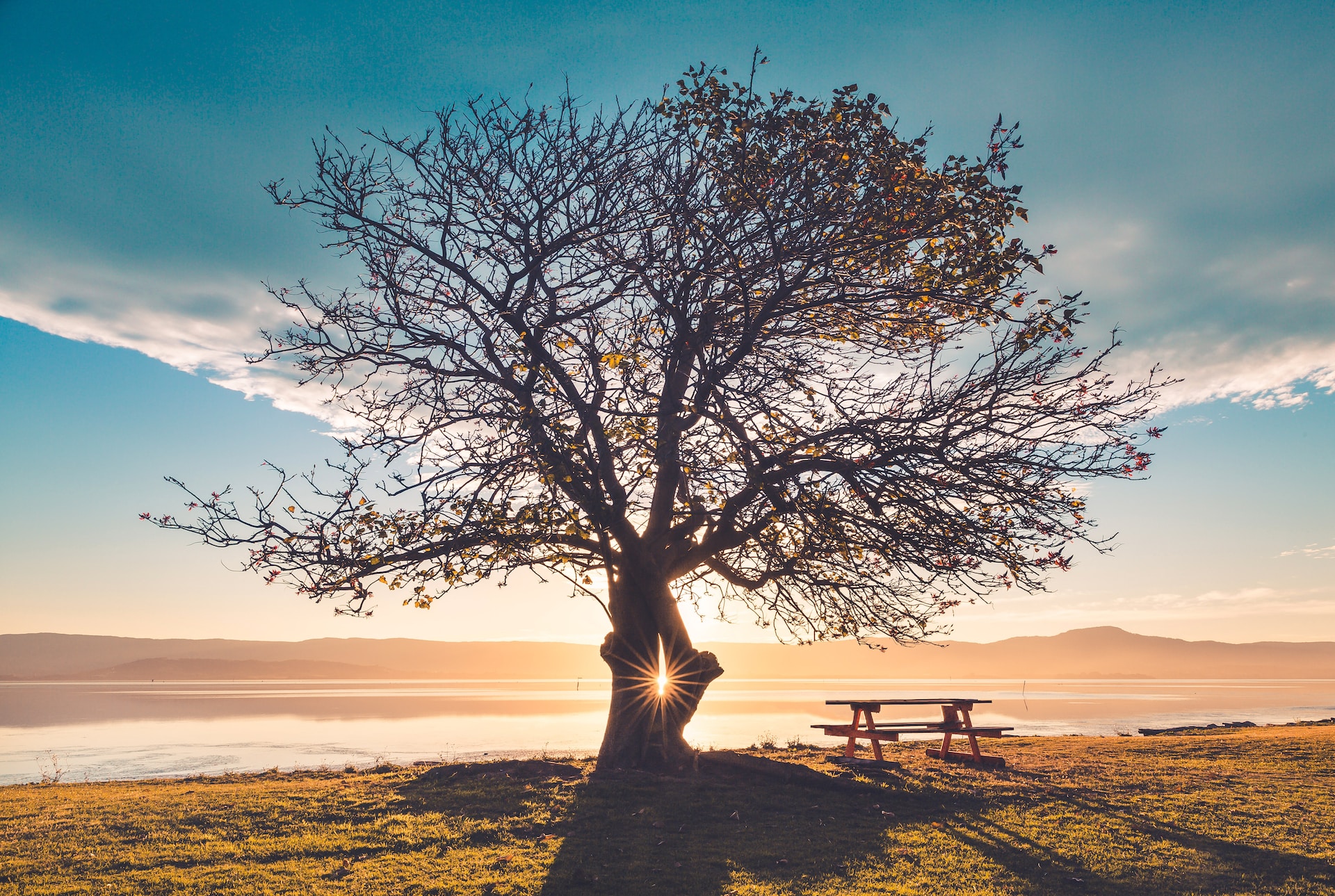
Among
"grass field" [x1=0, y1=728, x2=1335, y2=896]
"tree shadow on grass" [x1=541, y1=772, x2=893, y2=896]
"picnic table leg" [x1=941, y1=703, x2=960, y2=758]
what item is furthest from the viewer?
"picnic table leg" [x1=941, y1=703, x2=960, y2=758]

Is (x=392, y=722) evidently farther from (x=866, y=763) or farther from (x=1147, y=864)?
(x=1147, y=864)

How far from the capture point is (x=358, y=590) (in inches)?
422

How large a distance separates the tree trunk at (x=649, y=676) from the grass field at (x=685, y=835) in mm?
1048

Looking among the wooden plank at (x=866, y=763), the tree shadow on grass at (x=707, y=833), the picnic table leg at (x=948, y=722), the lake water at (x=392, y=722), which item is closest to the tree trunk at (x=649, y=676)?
the tree shadow on grass at (x=707, y=833)

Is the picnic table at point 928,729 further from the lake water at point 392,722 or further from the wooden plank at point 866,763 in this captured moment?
the lake water at point 392,722

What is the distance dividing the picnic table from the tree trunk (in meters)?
3.68

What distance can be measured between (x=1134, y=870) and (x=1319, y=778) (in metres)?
8.90

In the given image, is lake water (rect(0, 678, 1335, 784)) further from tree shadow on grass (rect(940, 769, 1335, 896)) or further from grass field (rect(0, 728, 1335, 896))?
tree shadow on grass (rect(940, 769, 1335, 896))

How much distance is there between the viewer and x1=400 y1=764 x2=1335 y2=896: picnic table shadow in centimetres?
754

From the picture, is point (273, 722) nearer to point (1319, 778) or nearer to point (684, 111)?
point (684, 111)

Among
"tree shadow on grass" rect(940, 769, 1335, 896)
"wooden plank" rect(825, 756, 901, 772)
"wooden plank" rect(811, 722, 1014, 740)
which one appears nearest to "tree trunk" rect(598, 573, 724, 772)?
"wooden plank" rect(825, 756, 901, 772)

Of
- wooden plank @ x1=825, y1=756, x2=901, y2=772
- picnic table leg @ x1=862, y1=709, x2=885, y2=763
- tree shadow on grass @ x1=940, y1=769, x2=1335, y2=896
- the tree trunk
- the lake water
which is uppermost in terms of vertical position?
the tree trunk

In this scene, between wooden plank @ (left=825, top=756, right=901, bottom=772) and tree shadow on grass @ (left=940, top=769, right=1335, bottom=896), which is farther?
wooden plank @ (left=825, top=756, right=901, bottom=772)

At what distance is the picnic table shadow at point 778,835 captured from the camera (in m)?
7.54
